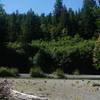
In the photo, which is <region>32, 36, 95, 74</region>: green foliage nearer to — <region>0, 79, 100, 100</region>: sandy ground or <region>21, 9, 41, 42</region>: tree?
<region>21, 9, 41, 42</region>: tree

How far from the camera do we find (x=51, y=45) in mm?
102688

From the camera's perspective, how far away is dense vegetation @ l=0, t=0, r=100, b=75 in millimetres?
79750

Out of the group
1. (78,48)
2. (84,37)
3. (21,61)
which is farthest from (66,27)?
(21,61)

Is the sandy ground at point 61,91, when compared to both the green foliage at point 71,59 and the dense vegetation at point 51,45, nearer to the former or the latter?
the dense vegetation at point 51,45

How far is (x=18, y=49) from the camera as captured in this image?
287 ft

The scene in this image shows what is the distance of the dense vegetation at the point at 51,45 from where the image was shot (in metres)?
79.8

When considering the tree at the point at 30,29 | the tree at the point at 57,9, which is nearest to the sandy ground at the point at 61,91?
the tree at the point at 30,29

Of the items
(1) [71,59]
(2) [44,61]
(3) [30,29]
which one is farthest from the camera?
(3) [30,29]

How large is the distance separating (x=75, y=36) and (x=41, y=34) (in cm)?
1167

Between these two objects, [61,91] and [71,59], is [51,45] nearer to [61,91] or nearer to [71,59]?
[71,59]

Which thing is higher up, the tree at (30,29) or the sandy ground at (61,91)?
the tree at (30,29)

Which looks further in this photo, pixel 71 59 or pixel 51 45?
pixel 51 45

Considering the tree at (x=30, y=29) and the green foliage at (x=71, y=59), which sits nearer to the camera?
the green foliage at (x=71, y=59)

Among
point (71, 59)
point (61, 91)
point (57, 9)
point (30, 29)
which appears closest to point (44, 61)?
point (71, 59)
